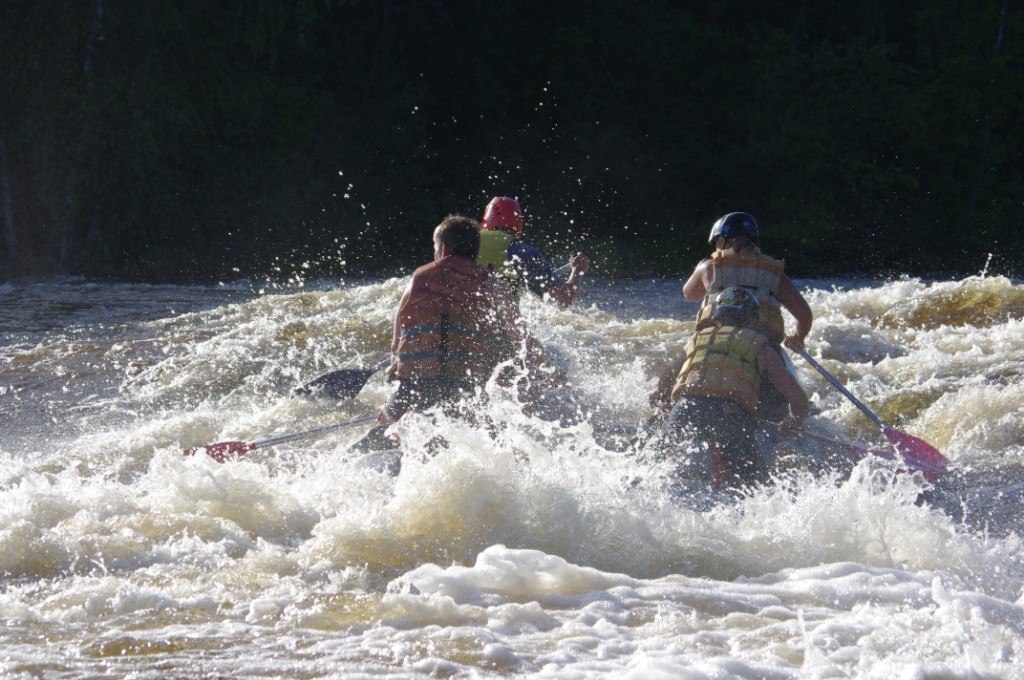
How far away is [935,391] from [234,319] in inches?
277

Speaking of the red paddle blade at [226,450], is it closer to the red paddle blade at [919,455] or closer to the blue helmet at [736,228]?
the blue helmet at [736,228]

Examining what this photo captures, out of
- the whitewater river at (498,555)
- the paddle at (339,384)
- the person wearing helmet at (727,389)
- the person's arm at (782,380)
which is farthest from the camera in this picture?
the paddle at (339,384)

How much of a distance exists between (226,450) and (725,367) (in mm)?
2774

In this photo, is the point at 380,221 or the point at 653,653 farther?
the point at 380,221

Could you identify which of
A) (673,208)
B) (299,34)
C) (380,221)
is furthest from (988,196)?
(299,34)

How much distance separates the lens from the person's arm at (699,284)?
6492mm

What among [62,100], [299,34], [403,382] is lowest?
[403,382]

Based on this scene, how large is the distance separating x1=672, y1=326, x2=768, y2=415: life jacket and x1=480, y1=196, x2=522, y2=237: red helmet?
9.33 feet

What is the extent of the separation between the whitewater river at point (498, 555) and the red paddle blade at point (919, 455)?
0.56 feet

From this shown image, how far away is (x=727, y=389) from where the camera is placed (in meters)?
5.49

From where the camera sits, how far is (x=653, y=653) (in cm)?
364

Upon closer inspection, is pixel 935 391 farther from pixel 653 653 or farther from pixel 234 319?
pixel 234 319

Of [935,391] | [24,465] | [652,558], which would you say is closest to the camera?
[652,558]

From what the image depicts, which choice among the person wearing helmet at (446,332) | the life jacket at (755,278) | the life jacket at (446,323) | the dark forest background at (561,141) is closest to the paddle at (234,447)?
the person wearing helmet at (446,332)
